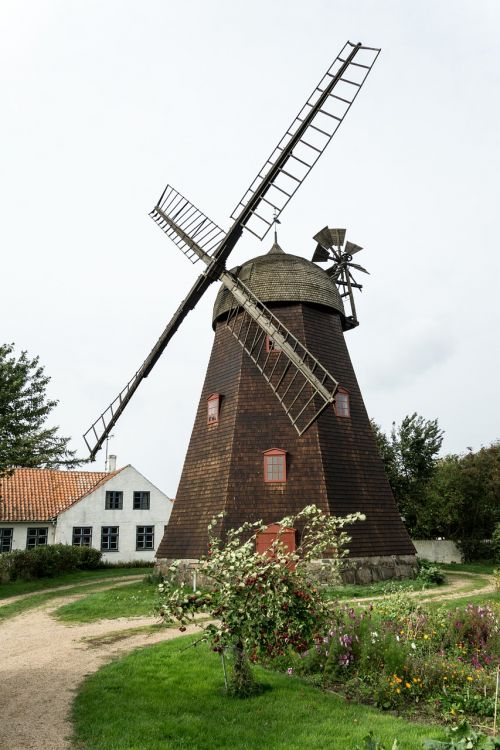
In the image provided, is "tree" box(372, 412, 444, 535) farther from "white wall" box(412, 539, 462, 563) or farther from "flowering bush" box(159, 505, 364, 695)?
"flowering bush" box(159, 505, 364, 695)

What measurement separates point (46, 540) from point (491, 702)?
27.6 meters

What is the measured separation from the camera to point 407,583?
1848 cm

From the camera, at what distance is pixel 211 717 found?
23.3ft

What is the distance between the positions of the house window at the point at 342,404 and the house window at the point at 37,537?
18.5m

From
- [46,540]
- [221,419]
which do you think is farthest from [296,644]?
[46,540]

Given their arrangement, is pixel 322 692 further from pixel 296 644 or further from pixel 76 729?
pixel 76 729

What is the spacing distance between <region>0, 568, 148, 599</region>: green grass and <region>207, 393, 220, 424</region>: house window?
8.86 meters

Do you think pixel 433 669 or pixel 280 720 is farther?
pixel 433 669

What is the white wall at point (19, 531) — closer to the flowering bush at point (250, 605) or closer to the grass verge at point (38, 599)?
the grass verge at point (38, 599)

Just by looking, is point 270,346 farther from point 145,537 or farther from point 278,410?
point 145,537

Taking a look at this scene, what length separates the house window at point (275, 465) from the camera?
19156mm

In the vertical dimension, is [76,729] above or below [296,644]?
below

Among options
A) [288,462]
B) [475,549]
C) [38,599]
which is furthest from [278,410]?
[475,549]

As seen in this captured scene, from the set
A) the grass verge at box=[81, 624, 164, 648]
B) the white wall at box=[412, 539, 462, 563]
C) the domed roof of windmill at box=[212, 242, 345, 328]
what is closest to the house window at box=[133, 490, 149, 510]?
the domed roof of windmill at box=[212, 242, 345, 328]
